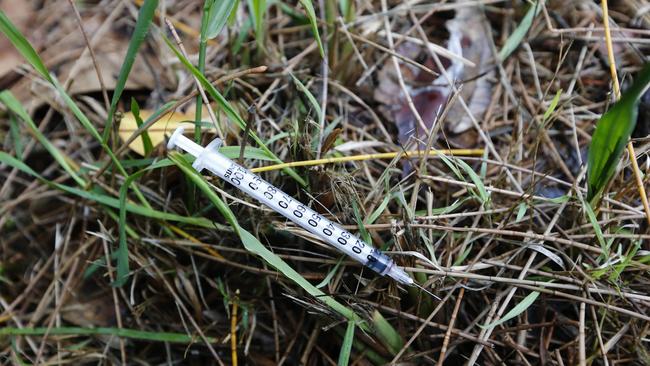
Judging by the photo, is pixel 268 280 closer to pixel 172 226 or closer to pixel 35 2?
pixel 172 226

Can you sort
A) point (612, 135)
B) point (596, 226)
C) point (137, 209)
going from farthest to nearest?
point (137, 209)
point (596, 226)
point (612, 135)

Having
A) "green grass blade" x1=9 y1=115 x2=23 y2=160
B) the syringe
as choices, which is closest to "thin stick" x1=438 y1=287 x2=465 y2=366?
the syringe

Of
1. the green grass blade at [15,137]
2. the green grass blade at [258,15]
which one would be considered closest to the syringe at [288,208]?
the green grass blade at [258,15]

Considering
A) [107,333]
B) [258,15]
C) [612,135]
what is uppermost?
[258,15]

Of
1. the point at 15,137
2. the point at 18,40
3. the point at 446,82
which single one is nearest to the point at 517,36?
the point at 446,82

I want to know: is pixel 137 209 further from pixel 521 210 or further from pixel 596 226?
pixel 596 226

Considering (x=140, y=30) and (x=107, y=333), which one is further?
(x=107, y=333)

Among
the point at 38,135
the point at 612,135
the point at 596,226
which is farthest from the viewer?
the point at 38,135

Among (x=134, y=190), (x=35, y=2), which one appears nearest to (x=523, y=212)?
(x=134, y=190)
